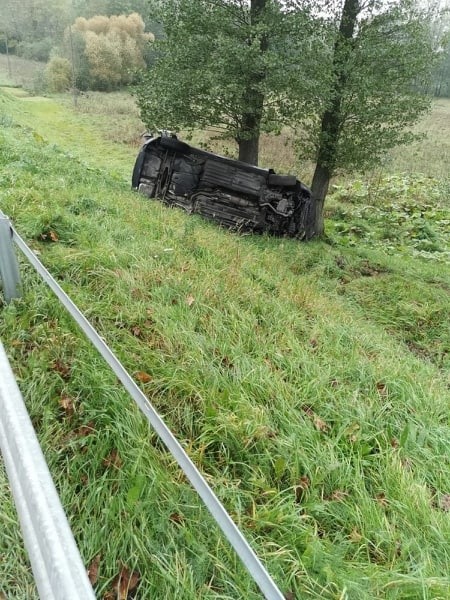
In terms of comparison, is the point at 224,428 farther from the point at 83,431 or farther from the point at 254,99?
the point at 254,99

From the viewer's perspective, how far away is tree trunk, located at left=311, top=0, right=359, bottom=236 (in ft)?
24.8

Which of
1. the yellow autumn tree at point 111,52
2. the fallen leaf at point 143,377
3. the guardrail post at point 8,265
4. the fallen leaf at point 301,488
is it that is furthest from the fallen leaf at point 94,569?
the yellow autumn tree at point 111,52

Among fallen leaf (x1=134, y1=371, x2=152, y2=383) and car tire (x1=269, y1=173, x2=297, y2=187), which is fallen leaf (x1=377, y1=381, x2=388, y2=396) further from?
car tire (x1=269, y1=173, x2=297, y2=187)

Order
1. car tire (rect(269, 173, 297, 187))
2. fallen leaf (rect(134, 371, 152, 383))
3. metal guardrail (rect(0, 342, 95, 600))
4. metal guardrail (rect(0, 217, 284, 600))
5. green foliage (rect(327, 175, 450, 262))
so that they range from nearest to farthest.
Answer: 1. metal guardrail (rect(0, 342, 95, 600))
2. metal guardrail (rect(0, 217, 284, 600))
3. fallen leaf (rect(134, 371, 152, 383))
4. car tire (rect(269, 173, 297, 187))
5. green foliage (rect(327, 175, 450, 262))

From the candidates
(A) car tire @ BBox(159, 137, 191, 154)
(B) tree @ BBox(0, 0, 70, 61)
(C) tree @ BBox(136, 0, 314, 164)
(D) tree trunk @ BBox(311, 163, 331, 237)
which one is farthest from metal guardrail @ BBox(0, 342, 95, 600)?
(B) tree @ BBox(0, 0, 70, 61)

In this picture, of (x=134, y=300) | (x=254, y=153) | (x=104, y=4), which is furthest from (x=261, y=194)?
(x=104, y=4)

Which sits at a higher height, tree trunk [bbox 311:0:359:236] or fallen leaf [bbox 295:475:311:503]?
tree trunk [bbox 311:0:359:236]

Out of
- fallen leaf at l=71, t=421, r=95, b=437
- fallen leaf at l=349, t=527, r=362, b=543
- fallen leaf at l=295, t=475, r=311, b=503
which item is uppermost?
fallen leaf at l=71, t=421, r=95, b=437

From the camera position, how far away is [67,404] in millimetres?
2100

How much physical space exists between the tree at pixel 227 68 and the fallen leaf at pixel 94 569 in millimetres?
7454

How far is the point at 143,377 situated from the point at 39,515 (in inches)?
58.8

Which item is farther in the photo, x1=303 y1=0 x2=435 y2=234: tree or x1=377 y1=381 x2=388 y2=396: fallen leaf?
x1=303 y1=0 x2=435 y2=234: tree

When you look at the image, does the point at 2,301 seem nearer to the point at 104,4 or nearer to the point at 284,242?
the point at 284,242

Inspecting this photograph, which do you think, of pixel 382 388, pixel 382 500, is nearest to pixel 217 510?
pixel 382 500
